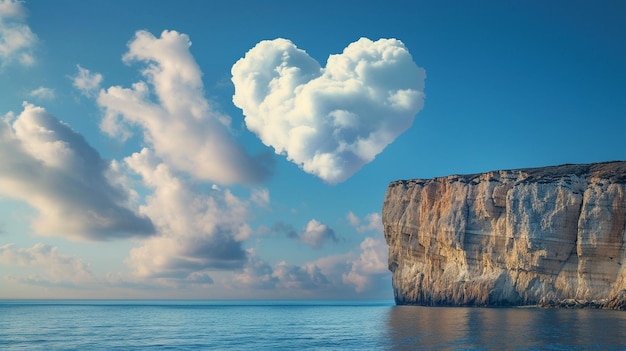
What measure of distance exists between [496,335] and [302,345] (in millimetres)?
13998

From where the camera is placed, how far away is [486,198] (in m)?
83.5

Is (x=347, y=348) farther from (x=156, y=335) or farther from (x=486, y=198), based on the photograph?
(x=486, y=198)

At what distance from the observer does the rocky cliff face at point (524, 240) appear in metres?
72.8

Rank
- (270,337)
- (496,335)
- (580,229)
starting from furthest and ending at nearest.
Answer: (580,229), (270,337), (496,335)

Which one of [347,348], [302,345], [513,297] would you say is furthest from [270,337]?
[513,297]

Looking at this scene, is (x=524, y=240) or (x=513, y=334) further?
(x=524, y=240)

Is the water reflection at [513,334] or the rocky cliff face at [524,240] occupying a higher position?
the rocky cliff face at [524,240]

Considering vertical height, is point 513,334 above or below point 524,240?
below

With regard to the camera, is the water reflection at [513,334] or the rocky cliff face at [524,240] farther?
the rocky cliff face at [524,240]

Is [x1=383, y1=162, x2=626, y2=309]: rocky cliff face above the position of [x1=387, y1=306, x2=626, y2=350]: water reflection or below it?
above

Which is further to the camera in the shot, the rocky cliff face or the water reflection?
the rocky cliff face

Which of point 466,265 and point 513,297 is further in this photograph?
point 466,265

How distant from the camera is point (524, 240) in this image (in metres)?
77.1

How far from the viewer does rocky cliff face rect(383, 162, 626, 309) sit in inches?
2864
